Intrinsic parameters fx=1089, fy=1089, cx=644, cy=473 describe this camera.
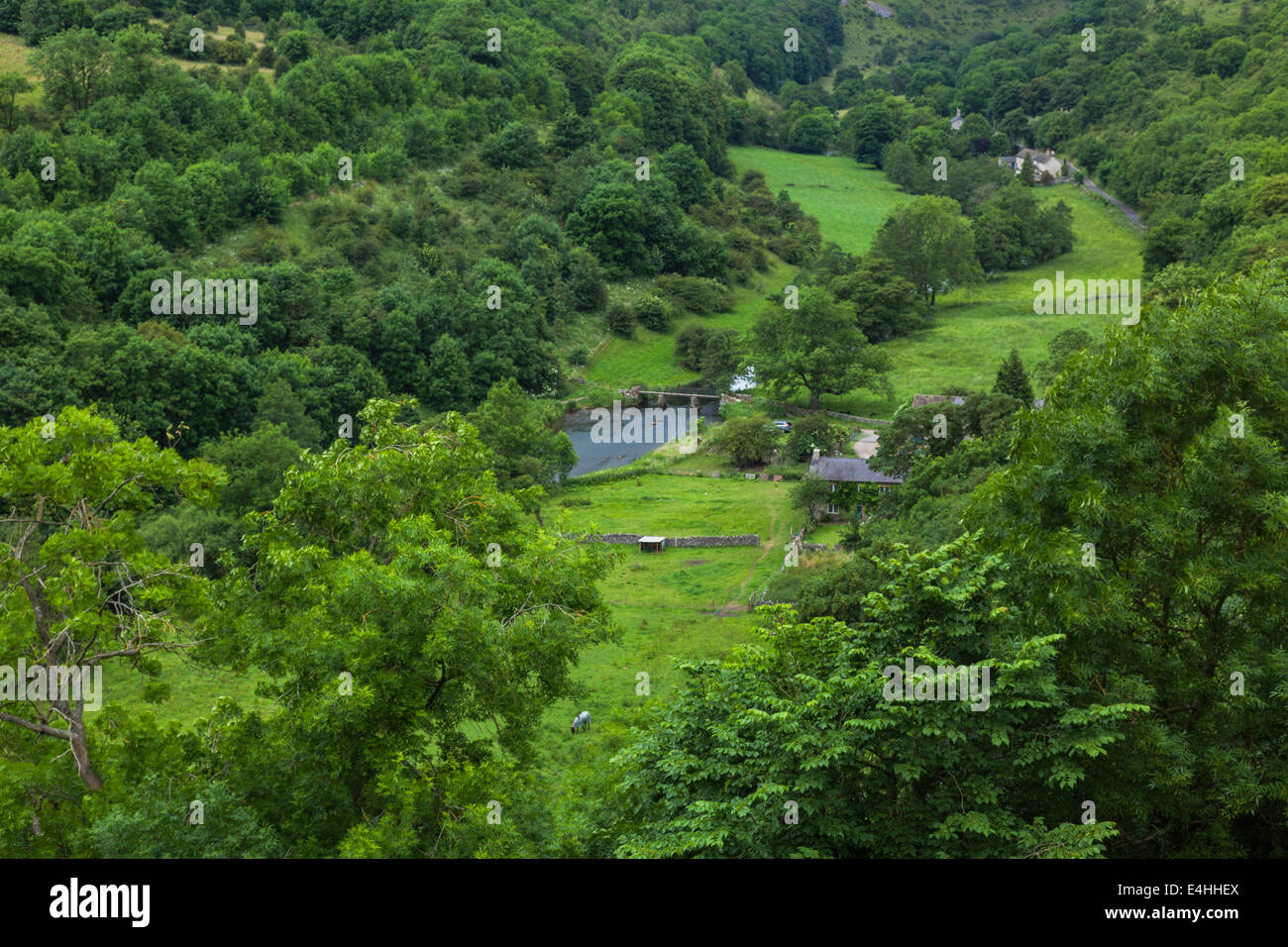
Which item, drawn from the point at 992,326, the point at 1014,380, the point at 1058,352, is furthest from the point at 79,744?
the point at 992,326

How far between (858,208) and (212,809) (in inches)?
5160

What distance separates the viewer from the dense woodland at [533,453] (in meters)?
16.8

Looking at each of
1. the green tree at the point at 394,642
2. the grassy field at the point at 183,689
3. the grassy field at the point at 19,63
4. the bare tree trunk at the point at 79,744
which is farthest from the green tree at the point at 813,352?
the bare tree trunk at the point at 79,744

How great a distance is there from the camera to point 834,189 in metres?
145

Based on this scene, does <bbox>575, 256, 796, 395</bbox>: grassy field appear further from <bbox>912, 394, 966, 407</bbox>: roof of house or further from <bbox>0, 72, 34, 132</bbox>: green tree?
<bbox>0, 72, 34, 132</bbox>: green tree

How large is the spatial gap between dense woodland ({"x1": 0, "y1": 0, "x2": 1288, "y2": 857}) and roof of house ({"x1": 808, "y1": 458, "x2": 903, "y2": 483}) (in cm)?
183

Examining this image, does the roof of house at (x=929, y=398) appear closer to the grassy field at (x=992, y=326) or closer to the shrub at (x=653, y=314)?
the grassy field at (x=992, y=326)

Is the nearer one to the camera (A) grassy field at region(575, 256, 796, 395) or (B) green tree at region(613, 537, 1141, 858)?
(B) green tree at region(613, 537, 1141, 858)

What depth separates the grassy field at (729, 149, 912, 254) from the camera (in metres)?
130

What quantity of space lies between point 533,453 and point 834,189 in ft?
290

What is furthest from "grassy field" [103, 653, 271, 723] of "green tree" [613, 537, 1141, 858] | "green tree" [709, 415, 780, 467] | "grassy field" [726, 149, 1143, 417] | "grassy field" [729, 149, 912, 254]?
"grassy field" [729, 149, 912, 254]

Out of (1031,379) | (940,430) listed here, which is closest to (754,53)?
(1031,379)

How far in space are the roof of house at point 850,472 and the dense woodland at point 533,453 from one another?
6.00 feet

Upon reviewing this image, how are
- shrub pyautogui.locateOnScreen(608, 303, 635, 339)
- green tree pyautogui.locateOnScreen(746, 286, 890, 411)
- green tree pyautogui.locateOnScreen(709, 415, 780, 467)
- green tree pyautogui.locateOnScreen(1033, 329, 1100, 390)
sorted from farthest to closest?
shrub pyautogui.locateOnScreen(608, 303, 635, 339), green tree pyautogui.locateOnScreen(746, 286, 890, 411), green tree pyautogui.locateOnScreen(709, 415, 780, 467), green tree pyautogui.locateOnScreen(1033, 329, 1100, 390)
